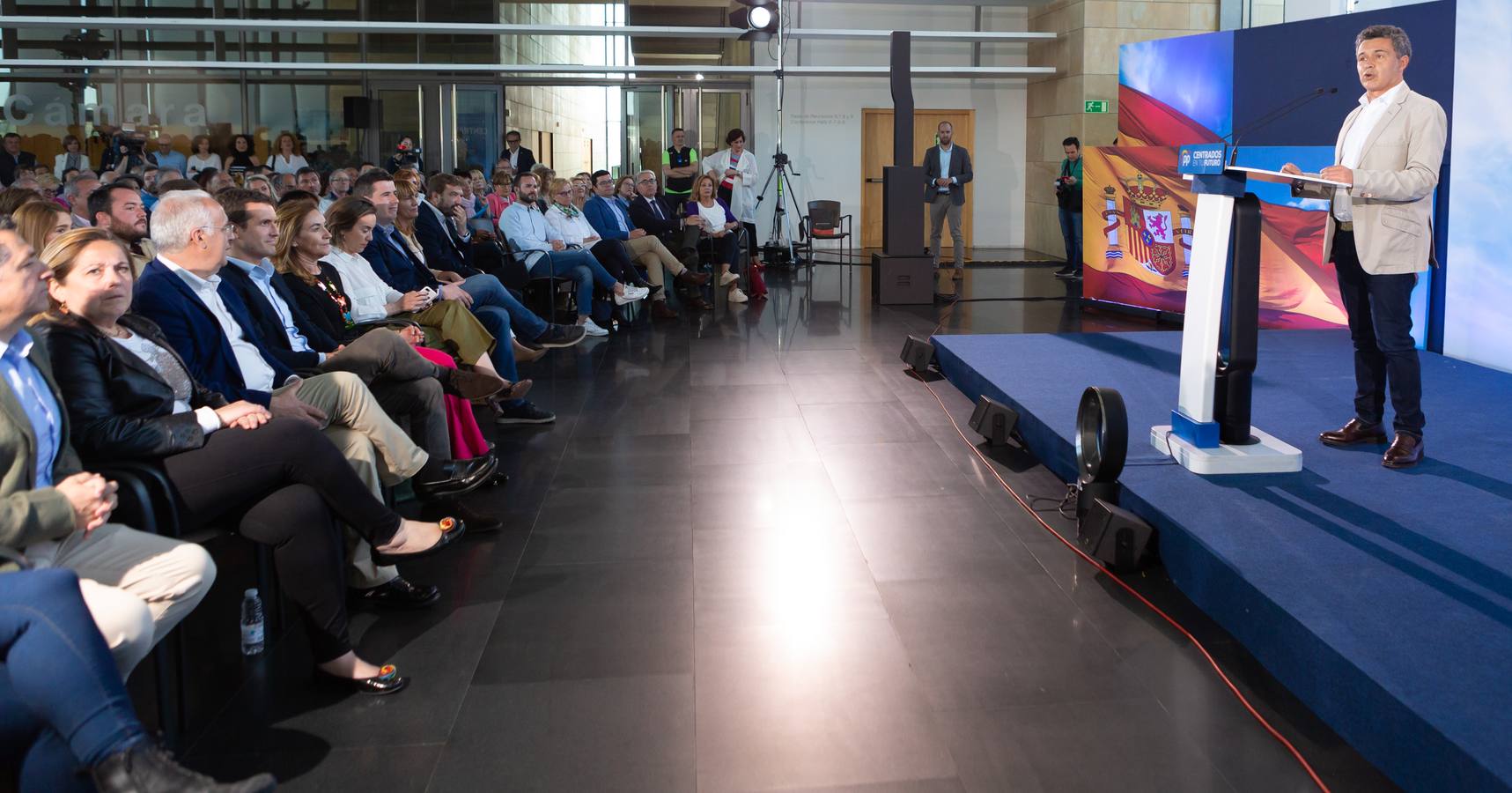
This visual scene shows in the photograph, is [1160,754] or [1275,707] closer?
Answer: [1160,754]

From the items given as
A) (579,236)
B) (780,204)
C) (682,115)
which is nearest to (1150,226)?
(579,236)

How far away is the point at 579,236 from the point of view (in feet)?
27.4

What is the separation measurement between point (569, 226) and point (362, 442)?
17.4ft

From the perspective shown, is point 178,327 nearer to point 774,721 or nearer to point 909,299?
point 774,721

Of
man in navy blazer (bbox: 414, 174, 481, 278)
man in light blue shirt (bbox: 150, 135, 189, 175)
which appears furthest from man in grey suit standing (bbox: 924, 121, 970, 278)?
man in light blue shirt (bbox: 150, 135, 189, 175)

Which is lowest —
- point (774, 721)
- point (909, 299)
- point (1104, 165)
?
point (774, 721)

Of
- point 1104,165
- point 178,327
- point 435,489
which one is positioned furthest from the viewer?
point 1104,165

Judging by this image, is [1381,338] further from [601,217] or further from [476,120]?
[476,120]

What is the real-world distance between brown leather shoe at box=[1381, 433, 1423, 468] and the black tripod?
910 cm

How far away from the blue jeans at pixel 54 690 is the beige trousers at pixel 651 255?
7.18 meters

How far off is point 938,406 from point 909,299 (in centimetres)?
406

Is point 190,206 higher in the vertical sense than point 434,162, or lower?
lower

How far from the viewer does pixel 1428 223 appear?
3748mm

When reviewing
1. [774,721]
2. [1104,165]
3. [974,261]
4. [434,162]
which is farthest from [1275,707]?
[434,162]
